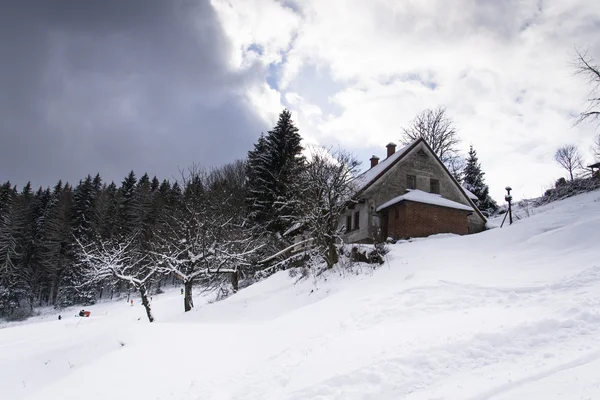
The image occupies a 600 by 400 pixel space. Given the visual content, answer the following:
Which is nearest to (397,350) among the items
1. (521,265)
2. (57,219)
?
(521,265)

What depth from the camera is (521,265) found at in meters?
11.2

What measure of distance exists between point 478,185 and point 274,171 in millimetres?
25122

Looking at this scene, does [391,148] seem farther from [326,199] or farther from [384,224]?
[326,199]

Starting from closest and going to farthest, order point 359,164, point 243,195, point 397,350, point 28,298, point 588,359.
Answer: point 588,359, point 397,350, point 359,164, point 243,195, point 28,298

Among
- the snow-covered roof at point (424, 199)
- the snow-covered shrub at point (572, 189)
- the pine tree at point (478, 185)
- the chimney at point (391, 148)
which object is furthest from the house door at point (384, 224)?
the pine tree at point (478, 185)

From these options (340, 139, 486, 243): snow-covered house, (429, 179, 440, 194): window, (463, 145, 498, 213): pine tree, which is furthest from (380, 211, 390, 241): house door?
(463, 145, 498, 213): pine tree

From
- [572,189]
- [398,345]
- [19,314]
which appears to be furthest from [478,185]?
[19,314]

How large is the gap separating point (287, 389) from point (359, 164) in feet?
57.0

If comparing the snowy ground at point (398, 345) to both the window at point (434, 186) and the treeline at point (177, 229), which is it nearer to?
the treeline at point (177, 229)

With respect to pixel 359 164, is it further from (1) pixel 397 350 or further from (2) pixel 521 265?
(1) pixel 397 350

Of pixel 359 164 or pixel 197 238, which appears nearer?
pixel 197 238

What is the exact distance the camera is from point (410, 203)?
71.9 ft

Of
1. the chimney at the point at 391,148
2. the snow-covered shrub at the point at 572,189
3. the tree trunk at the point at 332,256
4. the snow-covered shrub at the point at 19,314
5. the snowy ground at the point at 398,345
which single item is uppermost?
the chimney at the point at 391,148

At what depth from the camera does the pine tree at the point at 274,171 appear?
28.8 meters
